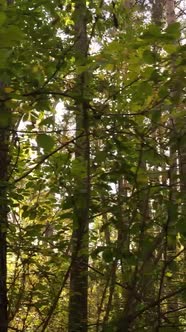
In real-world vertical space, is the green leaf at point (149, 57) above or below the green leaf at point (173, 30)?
below

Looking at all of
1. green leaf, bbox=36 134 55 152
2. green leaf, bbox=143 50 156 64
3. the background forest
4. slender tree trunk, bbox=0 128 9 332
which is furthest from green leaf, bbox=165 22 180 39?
slender tree trunk, bbox=0 128 9 332

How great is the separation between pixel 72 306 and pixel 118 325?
268 centimetres

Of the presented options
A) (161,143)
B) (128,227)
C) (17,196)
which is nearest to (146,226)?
(128,227)

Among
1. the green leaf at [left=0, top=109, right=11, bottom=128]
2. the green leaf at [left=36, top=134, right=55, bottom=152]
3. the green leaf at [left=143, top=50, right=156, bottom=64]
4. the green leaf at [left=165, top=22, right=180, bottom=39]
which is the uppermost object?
the green leaf at [left=165, top=22, right=180, bottom=39]

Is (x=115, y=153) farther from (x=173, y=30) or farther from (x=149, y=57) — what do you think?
(x=173, y=30)

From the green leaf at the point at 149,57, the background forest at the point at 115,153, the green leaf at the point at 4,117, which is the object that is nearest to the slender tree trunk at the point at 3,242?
the background forest at the point at 115,153

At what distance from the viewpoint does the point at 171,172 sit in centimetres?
234

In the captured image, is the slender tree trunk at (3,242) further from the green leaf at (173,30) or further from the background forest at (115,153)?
the green leaf at (173,30)

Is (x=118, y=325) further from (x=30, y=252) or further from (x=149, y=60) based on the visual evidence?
(x=149, y=60)

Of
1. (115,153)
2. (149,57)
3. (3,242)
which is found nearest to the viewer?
(149,57)

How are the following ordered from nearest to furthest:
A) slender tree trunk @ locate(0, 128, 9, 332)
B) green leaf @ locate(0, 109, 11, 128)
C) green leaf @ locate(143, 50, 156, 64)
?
green leaf @ locate(0, 109, 11, 128) → green leaf @ locate(143, 50, 156, 64) → slender tree trunk @ locate(0, 128, 9, 332)

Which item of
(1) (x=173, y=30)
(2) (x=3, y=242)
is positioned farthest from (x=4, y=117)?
(2) (x=3, y=242)

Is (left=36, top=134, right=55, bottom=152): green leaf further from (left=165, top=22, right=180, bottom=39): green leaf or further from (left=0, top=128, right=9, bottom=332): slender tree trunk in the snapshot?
(left=0, top=128, right=9, bottom=332): slender tree trunk

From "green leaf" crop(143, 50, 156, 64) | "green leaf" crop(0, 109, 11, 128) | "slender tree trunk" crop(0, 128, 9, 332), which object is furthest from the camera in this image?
"slender tree trunk" crop(0, 128, 9, 332)
